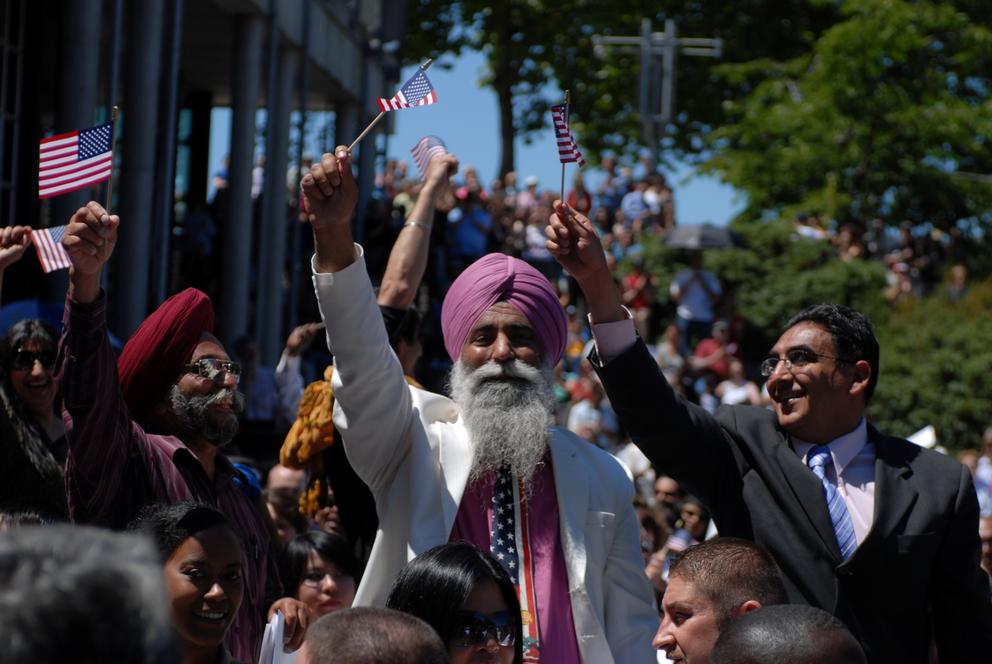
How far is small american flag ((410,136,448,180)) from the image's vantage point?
19.1ft

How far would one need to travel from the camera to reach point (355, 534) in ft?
17.1

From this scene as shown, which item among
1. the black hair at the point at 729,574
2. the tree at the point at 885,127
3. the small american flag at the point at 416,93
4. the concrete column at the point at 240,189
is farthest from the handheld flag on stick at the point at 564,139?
the tree at the point at 885,127

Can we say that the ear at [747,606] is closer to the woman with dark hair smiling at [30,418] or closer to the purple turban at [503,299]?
the purple turban at [503,299]

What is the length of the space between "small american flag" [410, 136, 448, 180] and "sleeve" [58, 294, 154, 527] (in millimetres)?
2164

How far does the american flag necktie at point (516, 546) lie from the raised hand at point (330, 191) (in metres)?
0.89

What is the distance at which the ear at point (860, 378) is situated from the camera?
484 centimetres

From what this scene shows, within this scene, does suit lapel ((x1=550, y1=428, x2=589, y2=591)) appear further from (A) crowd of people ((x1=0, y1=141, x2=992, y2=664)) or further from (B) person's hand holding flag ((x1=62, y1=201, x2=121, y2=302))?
(B) person's hand holding flag ((x1=62, y1=201, x2=121, y2=302))

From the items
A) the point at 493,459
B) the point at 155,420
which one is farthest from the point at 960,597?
the point at 155,420

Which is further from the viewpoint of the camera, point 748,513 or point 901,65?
point 901,65

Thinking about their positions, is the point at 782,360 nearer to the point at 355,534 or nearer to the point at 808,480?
the point at 808,480

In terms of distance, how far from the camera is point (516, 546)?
4.53m

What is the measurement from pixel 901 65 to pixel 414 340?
85.1ft

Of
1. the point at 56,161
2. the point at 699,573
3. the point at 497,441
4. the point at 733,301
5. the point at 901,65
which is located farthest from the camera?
the point at 901,65

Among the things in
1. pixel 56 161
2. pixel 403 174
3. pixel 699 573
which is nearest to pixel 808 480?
pixel 699 573
